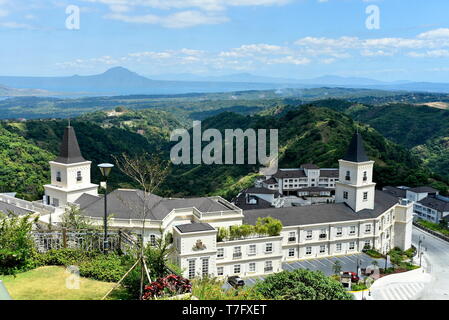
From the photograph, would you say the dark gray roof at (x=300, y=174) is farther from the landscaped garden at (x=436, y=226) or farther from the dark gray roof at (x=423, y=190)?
the landscaped garden at (x=436, y=226)

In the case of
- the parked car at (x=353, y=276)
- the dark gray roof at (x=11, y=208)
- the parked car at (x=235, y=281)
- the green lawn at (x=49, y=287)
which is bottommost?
the parked car at (x=353, y=276)

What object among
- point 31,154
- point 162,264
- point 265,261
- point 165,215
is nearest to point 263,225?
point 265,261

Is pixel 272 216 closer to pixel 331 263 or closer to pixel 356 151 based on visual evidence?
pixel 331 263

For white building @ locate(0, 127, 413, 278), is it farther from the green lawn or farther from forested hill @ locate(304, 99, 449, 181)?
forested hill @ locate(304, 99, 449, 181)

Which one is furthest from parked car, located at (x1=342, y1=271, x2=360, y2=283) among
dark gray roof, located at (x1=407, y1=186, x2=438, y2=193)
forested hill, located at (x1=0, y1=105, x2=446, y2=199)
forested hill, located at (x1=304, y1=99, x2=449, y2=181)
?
forested hill, located at (x1=304, y1=99, x2=449, y2=181)

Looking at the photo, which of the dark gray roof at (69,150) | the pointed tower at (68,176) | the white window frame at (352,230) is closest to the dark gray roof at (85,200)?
the pointed tower at (68,176)

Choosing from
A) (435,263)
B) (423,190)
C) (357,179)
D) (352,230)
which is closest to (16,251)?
(352,230)
